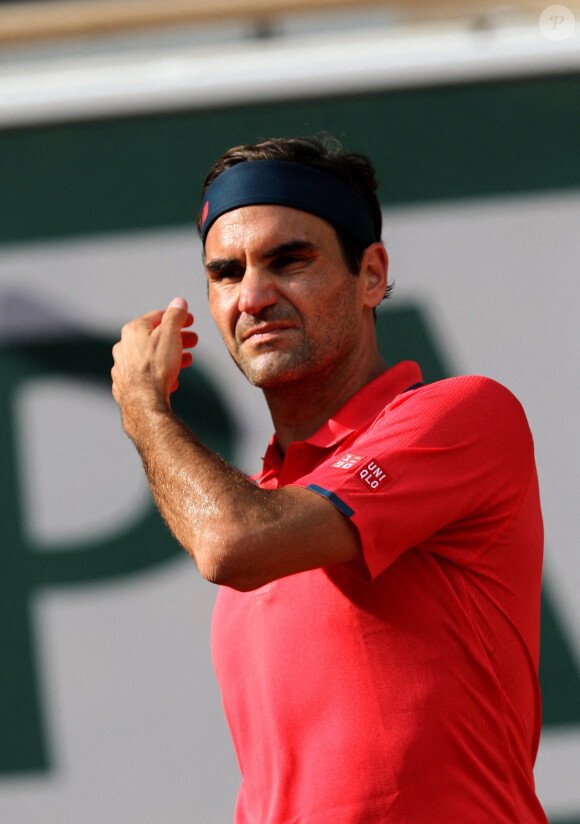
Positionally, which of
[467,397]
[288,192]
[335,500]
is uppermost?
[288,192]

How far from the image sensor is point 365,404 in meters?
1.44

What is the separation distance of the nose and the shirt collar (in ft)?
0.69

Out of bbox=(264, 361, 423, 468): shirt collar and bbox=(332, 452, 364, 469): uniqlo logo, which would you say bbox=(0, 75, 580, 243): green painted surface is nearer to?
bbox=(264, 361, 423, 468): shirt collar

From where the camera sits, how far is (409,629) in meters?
1.17

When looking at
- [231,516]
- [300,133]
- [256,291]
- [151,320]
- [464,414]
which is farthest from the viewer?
[300,133]

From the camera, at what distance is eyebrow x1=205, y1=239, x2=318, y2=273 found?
4.71 ft

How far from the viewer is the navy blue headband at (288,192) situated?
149 centimetres

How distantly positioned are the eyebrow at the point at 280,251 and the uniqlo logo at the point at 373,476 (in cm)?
45

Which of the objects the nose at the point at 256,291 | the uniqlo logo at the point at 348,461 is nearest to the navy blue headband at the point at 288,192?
the nose at the point at 256,291

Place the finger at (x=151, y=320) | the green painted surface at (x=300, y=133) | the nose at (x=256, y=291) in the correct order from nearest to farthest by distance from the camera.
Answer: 1. the nose at (x=256, y=291)
2. the finger at (x=151, y=320)
3. the green painted surface at (x=300, y=133)

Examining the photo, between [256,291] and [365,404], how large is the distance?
0.25 metres

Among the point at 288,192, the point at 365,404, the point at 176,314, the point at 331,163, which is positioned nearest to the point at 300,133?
the point at 331,163

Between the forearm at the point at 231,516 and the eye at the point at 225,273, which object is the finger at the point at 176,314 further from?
the forearm at the point at 231,516

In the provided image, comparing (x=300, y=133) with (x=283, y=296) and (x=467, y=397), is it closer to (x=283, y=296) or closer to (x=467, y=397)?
(x=283, y=296)
